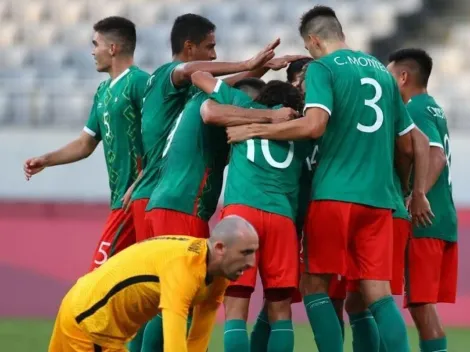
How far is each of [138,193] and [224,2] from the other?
37.4ft

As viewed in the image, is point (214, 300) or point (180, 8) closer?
point (214, 300)

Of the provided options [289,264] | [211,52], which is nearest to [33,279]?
[211,52]

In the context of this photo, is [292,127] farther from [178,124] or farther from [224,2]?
[224,2]

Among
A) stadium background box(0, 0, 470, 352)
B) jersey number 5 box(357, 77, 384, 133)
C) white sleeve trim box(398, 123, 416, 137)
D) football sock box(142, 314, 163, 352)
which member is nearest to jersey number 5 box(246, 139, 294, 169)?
jersey number 5 box(357, 77, 384, 133)

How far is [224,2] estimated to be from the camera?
18562mm

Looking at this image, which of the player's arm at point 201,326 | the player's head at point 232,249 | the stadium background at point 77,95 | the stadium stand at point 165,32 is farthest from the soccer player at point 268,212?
the stadium stand at point 165,32

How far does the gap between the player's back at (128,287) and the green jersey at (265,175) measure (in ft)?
3.74

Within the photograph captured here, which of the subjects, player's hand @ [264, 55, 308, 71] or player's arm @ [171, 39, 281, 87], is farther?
player's hand @ [264, 55, 308, 71]

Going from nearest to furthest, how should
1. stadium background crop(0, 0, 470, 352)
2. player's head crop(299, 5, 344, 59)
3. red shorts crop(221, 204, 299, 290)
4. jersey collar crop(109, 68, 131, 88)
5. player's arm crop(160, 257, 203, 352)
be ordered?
player's arm crop(160, 257, 203, 352)
red shorts crop(221, 204, 299, 290)
player's head crop(299, 5, 344, 59)
jersey collar crop(109, 68, 131, 88)
stadium background crop(0, 0, 470, 352)

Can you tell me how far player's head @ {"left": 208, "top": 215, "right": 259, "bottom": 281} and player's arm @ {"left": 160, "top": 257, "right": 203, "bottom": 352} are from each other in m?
0.13

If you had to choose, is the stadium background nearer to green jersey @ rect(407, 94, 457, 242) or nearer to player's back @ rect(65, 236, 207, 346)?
green jersey @ rect(407, 94, 457, 242)

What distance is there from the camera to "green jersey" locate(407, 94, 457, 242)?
767cm

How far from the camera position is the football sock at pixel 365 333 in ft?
24.4

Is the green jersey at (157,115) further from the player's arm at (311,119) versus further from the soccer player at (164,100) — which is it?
the player's arm at (311,119)
